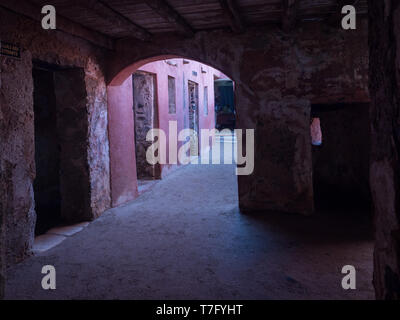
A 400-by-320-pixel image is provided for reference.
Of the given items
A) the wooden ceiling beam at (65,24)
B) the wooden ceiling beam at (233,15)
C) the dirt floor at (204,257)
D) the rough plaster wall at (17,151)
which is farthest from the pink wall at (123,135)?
the wooden ceiling beam at (233,15)

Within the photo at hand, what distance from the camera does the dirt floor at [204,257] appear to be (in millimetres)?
2762

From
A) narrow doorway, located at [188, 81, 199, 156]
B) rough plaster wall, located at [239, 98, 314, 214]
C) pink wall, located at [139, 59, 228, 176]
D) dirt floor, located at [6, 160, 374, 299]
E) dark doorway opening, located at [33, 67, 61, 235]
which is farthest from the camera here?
narrow doorway, located at [188, 81, 199, 156]

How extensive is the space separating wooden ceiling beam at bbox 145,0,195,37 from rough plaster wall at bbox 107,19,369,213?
1.01 ft

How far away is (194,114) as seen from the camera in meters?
11.5

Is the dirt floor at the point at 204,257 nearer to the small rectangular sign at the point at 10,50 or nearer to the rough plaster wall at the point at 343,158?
the rough plaster wall at the point at 343,158

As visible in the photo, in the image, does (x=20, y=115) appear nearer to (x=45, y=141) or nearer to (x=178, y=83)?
(x=45, y=141)

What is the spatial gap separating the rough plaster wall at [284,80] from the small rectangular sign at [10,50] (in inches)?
85.8

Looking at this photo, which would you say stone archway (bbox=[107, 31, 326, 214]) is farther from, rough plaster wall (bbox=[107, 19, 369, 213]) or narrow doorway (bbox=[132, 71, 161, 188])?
narrow doorway (bbox=[132, 71, 161, 188])

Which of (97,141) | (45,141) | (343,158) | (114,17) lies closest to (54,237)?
(97,141)

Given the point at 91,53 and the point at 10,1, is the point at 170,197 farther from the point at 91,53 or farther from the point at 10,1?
the point at 10,1

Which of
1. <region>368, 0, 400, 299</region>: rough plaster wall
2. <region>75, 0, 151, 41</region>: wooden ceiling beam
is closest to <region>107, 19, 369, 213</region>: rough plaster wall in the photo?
<region>75, 0, 151, 41</region>: wooden ceiling beam

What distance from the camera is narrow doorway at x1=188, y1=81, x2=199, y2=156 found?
11281 mm

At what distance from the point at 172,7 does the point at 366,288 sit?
3338 millimetres

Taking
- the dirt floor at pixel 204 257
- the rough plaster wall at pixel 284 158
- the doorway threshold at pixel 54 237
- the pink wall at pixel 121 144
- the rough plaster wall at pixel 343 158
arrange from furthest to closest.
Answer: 1. the pink wall at pixel 121 144
2. the rough plaster wall at pixel 343 158
3. the rough plaster wall at pixel 284 158
4. the doorway threshold at pixel 54 237
5. the dirt floor at pixel 204 257
